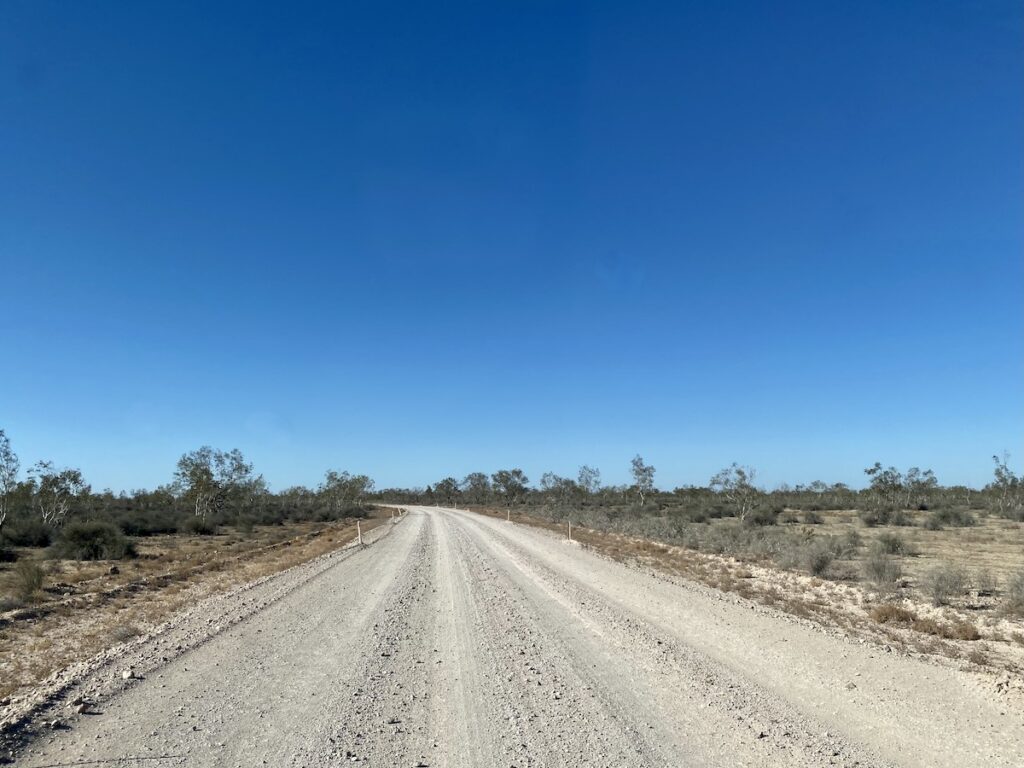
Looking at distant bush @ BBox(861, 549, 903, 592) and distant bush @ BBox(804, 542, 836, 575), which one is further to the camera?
distant bush @ BBox(804, 542, 836, 575)

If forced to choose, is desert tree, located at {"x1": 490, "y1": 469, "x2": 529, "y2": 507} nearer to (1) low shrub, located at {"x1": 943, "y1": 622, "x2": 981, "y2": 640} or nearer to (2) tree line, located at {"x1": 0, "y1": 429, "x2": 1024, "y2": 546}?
(2) tree line, located at {"x1": 0, "y1": 429, "x2": 1024, "y2": 546}

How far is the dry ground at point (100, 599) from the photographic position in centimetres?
976

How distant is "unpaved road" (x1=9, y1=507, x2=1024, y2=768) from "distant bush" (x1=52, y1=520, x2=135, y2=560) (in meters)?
17.7

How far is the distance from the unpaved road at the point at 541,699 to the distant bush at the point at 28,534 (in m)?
26.1

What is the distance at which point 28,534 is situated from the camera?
102 feet

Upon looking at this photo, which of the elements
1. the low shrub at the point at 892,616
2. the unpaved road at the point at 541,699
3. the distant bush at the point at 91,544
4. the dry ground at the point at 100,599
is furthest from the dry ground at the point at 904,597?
the distant bush at the point at 91,544

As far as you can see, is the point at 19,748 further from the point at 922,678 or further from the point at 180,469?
the point at 180,469

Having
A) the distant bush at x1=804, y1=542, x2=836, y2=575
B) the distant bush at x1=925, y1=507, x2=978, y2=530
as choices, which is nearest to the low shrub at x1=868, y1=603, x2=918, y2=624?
the distant bush at x1=804, y1=542, x2=836, y2=575

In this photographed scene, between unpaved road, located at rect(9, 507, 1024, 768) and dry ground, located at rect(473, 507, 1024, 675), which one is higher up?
unpaved road, located at rect(9, 507, 1024, 768)

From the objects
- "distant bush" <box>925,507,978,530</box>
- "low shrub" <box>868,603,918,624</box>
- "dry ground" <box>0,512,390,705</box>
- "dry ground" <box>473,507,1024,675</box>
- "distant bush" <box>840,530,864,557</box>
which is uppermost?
"distant bush" <box>925,507,978,530</box>

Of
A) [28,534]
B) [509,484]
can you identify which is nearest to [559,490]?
[509,484]

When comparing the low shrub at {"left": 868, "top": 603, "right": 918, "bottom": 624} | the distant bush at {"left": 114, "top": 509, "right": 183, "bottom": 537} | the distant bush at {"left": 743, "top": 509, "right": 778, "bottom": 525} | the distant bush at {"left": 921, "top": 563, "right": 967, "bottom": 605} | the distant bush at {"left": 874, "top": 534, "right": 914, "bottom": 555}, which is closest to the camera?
the low shrub at {"left": 868, "top": 603, "right": 918, "bottom": 624}

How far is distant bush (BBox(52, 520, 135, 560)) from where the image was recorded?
25203 millimetres

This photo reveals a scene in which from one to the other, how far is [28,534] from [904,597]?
37200 mm
